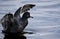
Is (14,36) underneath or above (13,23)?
underneath

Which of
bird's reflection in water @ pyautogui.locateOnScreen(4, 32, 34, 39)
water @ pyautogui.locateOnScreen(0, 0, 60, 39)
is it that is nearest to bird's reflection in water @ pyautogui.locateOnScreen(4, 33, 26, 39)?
bird's reflection in water @ pyautogui.locateOnScreen(4, 32, 34, 39)

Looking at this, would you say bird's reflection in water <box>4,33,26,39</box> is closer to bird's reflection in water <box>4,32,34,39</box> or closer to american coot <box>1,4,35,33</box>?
bird's reflection in water <box>4,32,34,39</box>

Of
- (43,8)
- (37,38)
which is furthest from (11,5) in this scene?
(37,38)

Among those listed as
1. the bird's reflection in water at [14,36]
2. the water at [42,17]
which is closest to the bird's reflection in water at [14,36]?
the bird's reflection in water at [14,36]

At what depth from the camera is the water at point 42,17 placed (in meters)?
12.2

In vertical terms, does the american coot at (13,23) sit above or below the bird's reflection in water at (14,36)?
above

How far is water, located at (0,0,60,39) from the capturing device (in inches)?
479

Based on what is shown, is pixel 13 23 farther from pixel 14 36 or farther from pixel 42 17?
pixel 42 17

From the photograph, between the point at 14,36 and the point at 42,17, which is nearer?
the point at 14,36

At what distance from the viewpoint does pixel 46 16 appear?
46.6 feet

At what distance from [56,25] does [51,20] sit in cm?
67

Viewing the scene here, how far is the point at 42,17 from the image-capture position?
14031 mm

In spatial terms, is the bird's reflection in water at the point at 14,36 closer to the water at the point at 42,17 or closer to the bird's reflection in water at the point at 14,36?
the bird's reflection in water at the point at 14,36

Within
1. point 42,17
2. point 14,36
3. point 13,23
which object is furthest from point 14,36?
point 42,17
